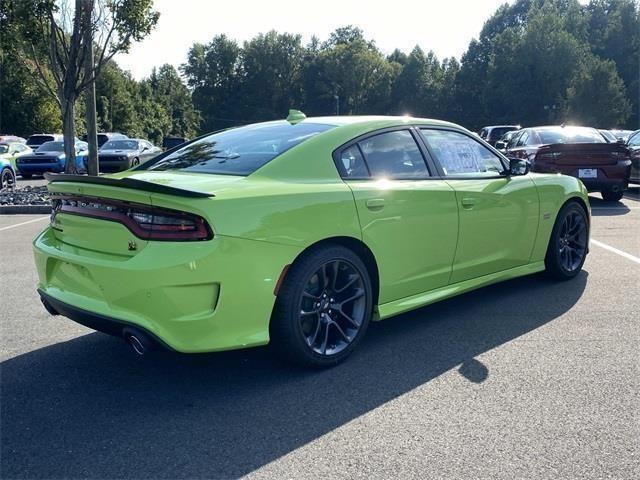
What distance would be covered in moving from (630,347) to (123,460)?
3183 mm

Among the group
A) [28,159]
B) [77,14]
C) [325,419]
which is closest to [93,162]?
[77,14]

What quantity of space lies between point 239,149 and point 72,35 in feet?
36.2

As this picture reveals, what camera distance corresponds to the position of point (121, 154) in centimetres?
2269

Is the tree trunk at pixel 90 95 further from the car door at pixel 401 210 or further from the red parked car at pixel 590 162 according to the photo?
the car door at pixel 401 210

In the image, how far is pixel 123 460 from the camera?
2.72 metres

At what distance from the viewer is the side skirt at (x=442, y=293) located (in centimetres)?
404

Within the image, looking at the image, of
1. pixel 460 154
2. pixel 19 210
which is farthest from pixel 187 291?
pixel 19 210

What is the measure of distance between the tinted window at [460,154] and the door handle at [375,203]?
85cm

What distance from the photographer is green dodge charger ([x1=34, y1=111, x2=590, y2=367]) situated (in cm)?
311

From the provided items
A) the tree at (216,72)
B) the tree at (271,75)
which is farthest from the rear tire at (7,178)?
the tree at (216,72)

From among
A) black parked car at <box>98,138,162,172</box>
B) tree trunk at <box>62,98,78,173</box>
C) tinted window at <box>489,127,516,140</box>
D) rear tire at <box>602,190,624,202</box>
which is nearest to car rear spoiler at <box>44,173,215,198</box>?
rear tire at <box>602,190,624,202</box>

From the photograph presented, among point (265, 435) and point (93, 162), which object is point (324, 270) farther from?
point (93, 162)

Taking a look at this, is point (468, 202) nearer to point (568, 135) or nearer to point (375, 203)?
point (375, 203)

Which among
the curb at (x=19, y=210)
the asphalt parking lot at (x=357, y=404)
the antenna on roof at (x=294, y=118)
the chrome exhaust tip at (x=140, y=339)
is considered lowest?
the curb at (x=19, y=210)
